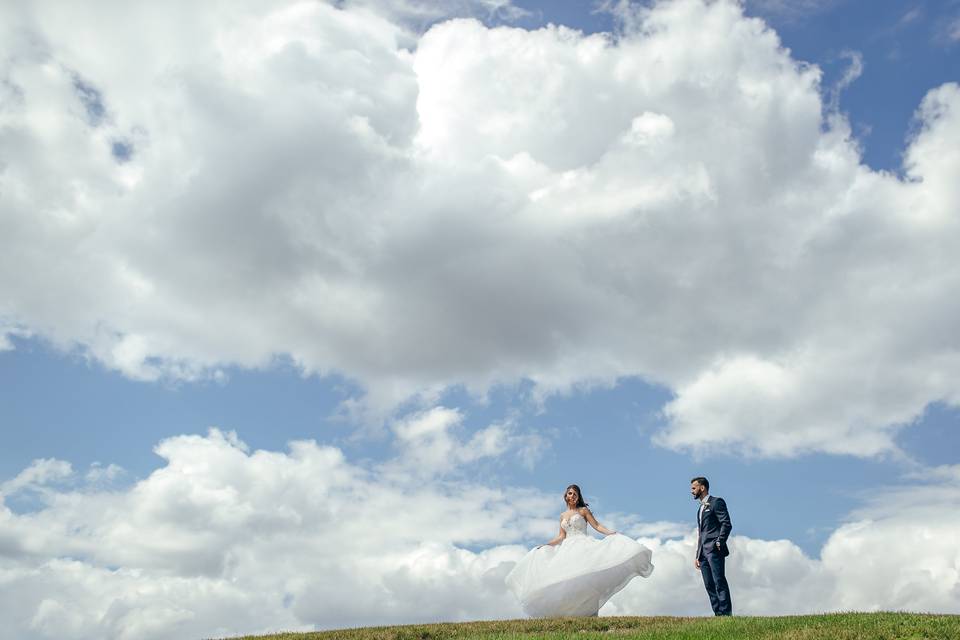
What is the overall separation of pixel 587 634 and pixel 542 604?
5.04 m

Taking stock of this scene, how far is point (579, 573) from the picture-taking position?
2288 cm

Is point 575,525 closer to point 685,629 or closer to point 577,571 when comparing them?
point 577,571

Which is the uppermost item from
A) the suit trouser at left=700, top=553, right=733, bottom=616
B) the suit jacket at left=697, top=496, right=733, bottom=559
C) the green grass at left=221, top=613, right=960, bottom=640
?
the suit jacket at left=697, top=496, right=733, bottom=559

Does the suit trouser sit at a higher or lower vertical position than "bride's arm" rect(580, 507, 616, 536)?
lower

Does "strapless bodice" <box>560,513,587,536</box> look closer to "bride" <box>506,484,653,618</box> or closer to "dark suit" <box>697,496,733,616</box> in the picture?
"bride" <box>506,484,653,618</box>

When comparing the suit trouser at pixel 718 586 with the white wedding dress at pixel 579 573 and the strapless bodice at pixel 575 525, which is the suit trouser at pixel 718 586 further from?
the strapless bodice at pixel 575 525

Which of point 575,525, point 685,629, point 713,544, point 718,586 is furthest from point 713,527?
point 685,629

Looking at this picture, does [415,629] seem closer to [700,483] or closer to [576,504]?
[576,504]

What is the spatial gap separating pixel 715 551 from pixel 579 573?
3.43m

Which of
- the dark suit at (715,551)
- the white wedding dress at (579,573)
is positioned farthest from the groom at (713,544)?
the white wedding dress at (579,573)

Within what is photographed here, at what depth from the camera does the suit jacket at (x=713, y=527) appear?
74.5ft

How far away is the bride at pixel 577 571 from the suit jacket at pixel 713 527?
4.77 feet

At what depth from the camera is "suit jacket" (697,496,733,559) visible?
22.7 meters


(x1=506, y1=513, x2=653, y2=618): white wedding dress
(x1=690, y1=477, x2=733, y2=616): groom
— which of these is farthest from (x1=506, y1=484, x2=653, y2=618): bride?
(x1=690, y1=477, x2=733, y2=616): groom
